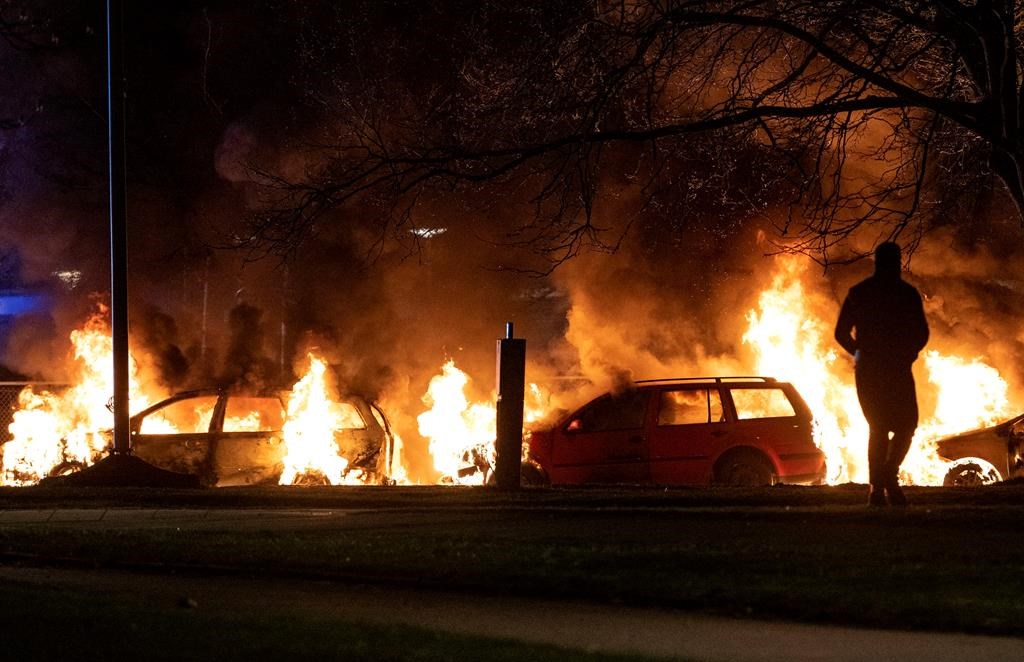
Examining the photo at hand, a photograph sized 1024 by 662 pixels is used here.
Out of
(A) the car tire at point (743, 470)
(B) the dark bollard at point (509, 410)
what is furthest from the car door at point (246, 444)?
(A) the car tire at point (743, 470)

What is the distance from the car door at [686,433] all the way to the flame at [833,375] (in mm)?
2637

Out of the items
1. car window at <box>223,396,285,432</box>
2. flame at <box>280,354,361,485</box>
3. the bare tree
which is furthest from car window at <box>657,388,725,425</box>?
car window at <box>223,396,285,432</box>

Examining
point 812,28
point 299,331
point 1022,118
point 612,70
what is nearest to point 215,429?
point 299,331

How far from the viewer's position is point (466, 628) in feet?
20.6

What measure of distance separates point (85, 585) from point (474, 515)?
3727 mm

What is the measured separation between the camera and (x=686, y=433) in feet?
49.8

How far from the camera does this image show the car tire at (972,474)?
49.6ft

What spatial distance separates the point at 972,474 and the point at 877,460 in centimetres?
637

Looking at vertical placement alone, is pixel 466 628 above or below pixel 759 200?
below

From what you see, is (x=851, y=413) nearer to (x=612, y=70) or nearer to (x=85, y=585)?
(x=612, y=70)

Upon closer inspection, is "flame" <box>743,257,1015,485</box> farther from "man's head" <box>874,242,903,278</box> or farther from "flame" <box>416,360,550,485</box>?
"man's head" <box>874,242,903,278</box>

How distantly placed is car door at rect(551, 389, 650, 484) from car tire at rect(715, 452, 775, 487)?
2.98 ft

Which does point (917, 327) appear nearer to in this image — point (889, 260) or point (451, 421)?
point (889, 260)

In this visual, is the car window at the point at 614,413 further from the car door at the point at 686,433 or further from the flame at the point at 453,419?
the flame at the point at 453,419
